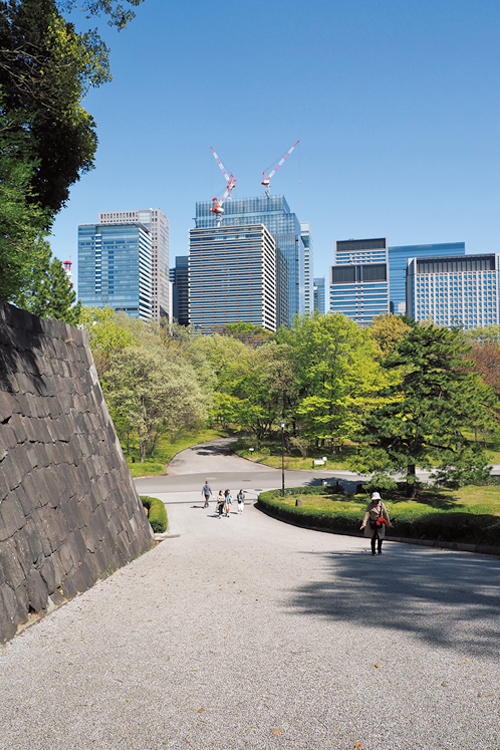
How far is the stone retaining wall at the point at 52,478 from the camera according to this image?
8242 millimetres

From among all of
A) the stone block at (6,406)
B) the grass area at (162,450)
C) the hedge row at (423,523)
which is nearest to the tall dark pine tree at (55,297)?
the grass area at (162,450)

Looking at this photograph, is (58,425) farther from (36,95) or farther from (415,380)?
(415,380)

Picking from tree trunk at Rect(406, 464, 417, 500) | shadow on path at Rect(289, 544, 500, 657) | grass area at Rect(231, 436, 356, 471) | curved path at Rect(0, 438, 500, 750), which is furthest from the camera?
grass area at Rect(231, 436, 356, 471)

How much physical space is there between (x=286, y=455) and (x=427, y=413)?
2589 centimetres

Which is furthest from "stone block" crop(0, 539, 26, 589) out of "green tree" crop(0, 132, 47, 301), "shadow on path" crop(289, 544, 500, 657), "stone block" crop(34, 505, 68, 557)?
"green tree" crop(0, 132, 47, 301)

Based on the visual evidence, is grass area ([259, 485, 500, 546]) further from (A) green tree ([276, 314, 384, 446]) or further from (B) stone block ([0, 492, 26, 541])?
(B) stone block ([0, 492, 26, 541])

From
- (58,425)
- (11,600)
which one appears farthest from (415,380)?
(11,600)

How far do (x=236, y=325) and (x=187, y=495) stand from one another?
258ft

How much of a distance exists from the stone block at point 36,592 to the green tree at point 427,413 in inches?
833

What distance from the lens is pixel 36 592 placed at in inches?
326

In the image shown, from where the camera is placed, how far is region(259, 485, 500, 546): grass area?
642 inches

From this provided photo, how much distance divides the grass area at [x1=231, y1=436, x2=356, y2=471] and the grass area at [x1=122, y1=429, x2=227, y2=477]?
6813 millimetres

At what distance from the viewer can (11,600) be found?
7.48 m

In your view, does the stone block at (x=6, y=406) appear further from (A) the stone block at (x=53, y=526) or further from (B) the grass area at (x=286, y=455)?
(B) the grass area at (x=286, y=455)
